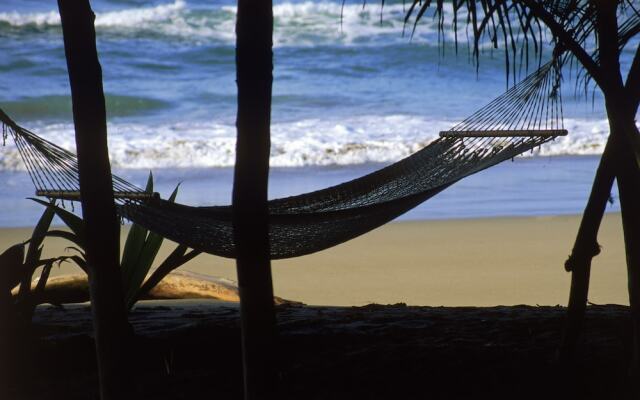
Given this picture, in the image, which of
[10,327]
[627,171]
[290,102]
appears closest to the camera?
[627,171]

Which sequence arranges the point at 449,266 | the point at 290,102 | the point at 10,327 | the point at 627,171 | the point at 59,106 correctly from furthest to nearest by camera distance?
the point at 290,102
the point at 59,106
the point at 449,266
the point at 10,327
the point at 627,171

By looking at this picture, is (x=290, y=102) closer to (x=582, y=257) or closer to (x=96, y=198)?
(x=582, y=257)

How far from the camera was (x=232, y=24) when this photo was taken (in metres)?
14.0

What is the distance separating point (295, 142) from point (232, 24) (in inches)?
235

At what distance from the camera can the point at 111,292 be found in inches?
65.6

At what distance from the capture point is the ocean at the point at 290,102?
6.46 m

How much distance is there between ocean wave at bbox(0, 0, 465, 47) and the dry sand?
28.6ft

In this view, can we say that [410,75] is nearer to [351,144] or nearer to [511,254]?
[351,144]

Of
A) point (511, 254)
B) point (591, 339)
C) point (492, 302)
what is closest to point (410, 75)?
point (511, 254)

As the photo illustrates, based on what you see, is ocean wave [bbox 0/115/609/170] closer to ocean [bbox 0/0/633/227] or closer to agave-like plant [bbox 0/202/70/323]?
ocean [bbox 0/0/633/227]

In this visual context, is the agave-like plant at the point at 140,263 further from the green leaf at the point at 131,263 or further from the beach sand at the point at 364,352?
the beach sand at the point at 364,352

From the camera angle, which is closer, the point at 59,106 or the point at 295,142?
the point at 295,142

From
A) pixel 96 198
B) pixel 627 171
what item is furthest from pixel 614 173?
pixel 96 198

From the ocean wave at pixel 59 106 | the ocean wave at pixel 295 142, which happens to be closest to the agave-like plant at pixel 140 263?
the ocean wave at pixel 295 142
